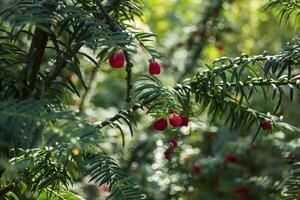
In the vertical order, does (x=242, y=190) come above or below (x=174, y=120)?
below

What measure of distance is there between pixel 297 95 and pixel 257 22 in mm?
787

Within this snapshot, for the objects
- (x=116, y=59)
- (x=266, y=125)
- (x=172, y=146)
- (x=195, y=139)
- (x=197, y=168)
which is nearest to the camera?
(x=116, y=59)

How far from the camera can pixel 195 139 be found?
2.43m

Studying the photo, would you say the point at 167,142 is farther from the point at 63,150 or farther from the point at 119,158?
the point at 119,158

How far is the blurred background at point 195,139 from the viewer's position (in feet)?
6.61

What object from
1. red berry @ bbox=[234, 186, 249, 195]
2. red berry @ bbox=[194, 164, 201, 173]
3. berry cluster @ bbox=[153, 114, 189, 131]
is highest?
berry cluster @ bbox=[153, 114, 189, 131]

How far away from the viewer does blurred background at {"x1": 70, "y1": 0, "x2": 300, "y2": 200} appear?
201 cm

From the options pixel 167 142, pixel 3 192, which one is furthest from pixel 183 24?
pixel 3 192

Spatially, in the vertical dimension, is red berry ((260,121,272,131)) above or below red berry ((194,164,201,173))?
above

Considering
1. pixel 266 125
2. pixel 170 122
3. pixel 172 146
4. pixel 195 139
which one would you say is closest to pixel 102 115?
pixel 195 139

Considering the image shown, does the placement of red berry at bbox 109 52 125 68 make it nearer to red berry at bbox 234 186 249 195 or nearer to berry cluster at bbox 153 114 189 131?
berry cluster at bbox 153 114 189 131

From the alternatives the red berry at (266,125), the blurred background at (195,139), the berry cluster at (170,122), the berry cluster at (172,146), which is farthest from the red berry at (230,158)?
the berry cluster at (170,122)

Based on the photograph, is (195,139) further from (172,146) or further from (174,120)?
(174,120)

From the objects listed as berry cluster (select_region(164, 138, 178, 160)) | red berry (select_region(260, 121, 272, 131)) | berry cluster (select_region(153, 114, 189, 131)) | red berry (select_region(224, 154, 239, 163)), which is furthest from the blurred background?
berry cluster (select_region(153, 114, 189, 131))
